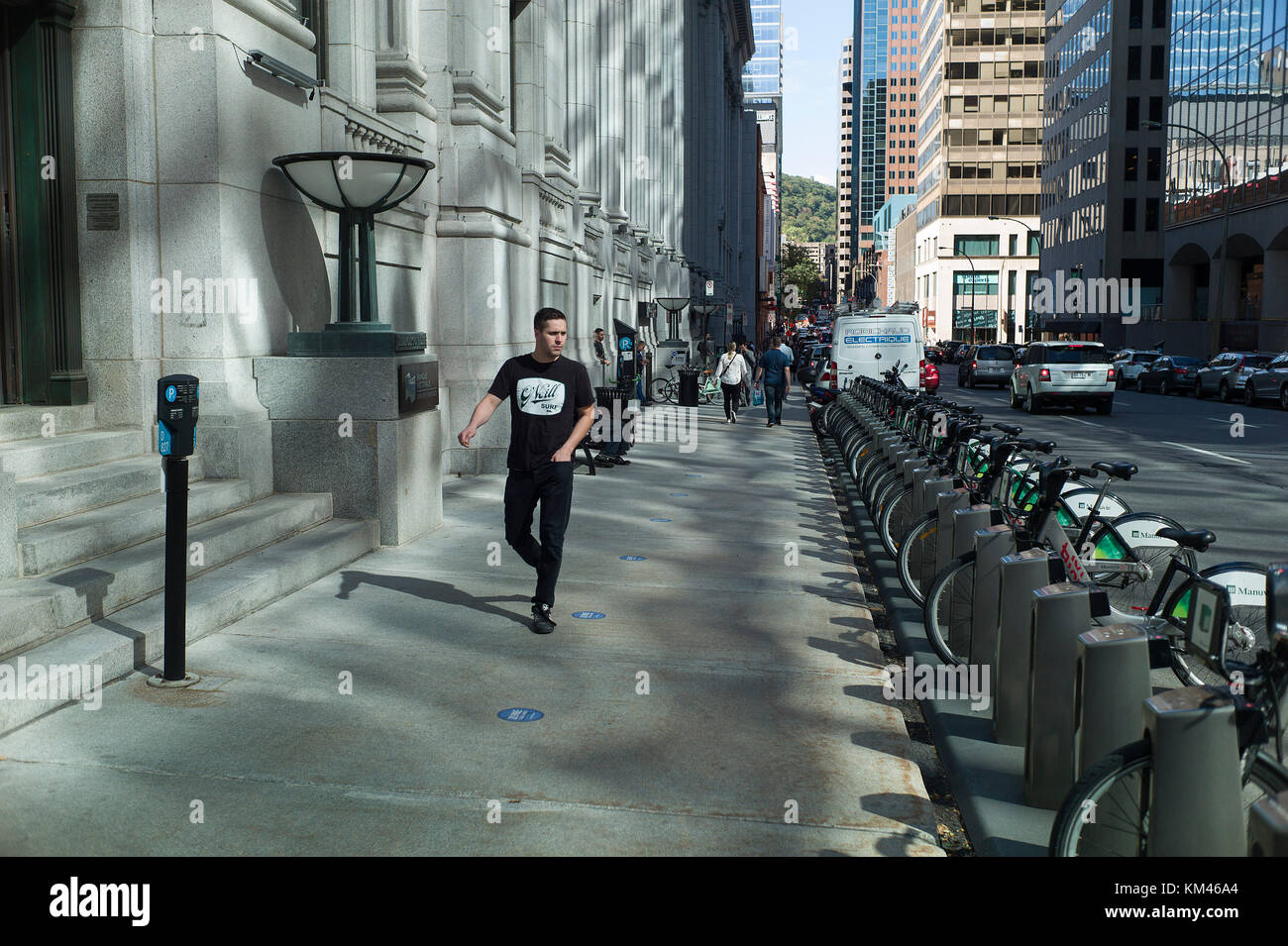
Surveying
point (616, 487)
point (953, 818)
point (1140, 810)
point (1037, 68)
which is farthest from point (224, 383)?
point (1037, 68)

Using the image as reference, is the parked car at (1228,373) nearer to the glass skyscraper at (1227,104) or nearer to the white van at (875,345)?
the white van at (875,345)

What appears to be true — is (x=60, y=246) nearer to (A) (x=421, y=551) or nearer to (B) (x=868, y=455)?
(A) (x=421, y=551)

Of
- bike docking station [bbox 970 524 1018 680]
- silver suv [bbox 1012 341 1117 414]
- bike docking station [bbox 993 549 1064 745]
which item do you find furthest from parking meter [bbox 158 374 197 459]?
silver suv [bbox 1012 341 1117 414]

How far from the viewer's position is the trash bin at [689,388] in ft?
106

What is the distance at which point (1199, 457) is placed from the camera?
1914 centimetres

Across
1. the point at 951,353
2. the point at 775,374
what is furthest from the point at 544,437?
the point at 951,353

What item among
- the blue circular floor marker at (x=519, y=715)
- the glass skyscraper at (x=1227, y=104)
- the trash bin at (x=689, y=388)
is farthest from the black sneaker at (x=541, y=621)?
the glass skyscraper at (x=1227, y=104)

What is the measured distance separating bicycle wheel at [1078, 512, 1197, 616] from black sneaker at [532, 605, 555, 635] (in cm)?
322

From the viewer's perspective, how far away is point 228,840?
4137 millimetres

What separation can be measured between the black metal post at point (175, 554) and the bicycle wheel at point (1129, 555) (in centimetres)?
503

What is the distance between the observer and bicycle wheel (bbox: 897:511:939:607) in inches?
319

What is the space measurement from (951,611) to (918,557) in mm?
1694

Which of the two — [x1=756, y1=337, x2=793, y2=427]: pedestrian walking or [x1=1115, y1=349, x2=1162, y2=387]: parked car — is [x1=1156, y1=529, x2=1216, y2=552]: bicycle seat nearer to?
[x1=756, y1=337, x2=793, y2=427]: pedestrian walking

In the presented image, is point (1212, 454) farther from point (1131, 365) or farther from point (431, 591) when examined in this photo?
point (1131, 365)
